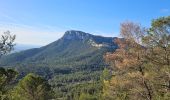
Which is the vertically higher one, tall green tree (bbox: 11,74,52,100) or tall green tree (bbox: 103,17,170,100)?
tall green tree (bbox: 103,17,170,100)

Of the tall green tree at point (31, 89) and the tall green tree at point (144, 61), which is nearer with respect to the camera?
the tall green tree at point (144, 61)

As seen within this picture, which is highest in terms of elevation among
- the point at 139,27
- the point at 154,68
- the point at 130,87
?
the point at 139,27

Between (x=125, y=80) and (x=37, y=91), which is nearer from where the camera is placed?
(x=125, y=80)

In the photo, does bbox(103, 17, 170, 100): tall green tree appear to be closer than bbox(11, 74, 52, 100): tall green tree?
Yes

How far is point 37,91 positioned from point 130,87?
83.1 ft

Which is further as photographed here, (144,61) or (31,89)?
(31,89)

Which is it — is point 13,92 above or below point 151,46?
below

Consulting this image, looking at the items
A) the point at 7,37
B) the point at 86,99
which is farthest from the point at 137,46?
the point at 86,99

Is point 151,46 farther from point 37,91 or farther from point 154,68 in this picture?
point 37,91

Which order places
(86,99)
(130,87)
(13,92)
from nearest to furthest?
(130,87) → (13,92) → (86,99)

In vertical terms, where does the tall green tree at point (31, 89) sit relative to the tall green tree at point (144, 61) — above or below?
below

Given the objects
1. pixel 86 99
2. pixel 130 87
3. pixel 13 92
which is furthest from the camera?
pixel 86 99

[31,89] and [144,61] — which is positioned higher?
[144,61]

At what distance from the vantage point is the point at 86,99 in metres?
75.4
